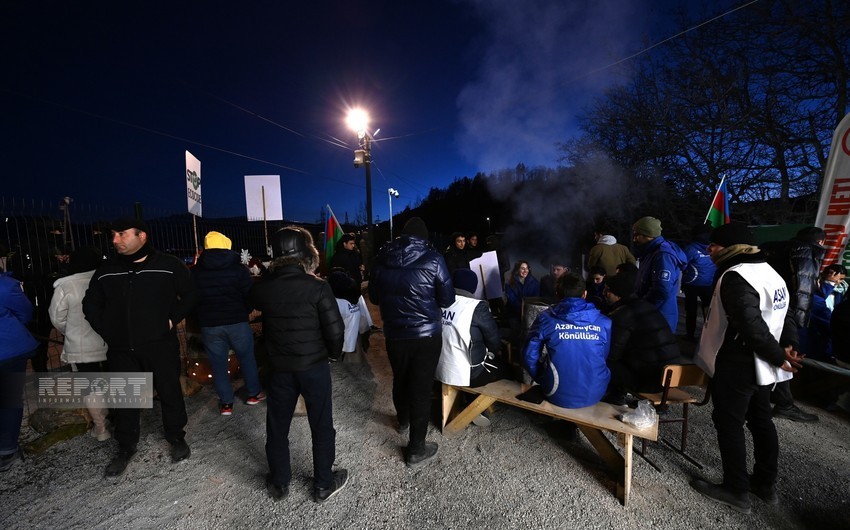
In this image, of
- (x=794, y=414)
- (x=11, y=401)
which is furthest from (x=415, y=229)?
(x=794, y=414)

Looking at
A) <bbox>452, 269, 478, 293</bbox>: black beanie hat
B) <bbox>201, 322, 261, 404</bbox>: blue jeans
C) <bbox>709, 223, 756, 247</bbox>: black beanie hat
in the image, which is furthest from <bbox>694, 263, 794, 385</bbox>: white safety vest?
<bbox>201, 322, 261, 404</bbox>: blue jeans

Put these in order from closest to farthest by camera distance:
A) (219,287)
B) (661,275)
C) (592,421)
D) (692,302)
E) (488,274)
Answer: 1. (592,421)
2. (219,287)
3. (661,275)
4. (692,302)
5. (488,274)

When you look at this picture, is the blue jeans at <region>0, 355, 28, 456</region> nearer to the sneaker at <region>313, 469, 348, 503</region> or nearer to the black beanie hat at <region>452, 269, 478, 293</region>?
the sneaker at <region>313, 469, 348, 503</region>

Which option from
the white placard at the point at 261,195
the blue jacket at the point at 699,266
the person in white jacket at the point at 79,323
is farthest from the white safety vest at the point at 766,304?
the white placard at the point at 261,195

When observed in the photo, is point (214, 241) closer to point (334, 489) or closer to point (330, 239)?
point (334, 489)

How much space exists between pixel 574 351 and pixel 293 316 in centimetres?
198

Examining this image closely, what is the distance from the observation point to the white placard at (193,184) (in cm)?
503

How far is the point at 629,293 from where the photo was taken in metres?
3.22

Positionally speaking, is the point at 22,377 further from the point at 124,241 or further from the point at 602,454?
the point at 602,454

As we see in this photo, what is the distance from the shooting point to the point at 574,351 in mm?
2613

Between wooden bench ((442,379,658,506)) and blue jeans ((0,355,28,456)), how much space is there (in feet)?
11.3

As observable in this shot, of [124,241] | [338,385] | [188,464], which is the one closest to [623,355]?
[338,385]

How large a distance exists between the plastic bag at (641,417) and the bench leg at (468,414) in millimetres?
977

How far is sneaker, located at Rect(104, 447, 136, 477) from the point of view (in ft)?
9.35
